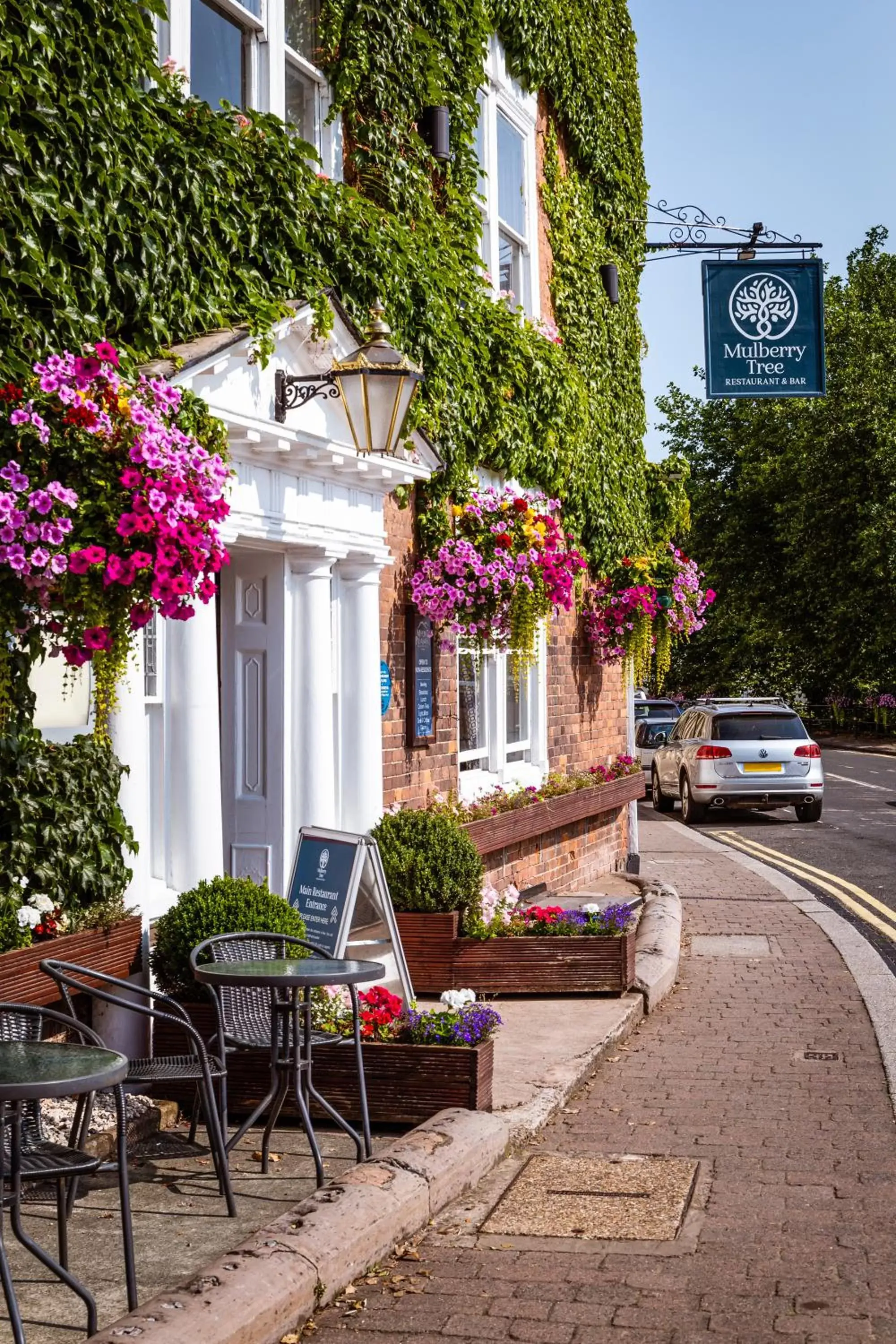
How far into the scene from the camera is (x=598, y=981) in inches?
368

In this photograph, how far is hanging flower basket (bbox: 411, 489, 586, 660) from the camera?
1016 cm

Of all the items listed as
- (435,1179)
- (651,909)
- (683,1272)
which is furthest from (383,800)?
(683,1272)

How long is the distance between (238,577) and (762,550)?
4263cm

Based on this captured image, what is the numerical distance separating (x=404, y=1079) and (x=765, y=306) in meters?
10.8

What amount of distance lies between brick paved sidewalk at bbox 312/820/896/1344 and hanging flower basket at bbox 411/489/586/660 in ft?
9.11

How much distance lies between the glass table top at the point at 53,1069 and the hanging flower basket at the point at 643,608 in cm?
1037

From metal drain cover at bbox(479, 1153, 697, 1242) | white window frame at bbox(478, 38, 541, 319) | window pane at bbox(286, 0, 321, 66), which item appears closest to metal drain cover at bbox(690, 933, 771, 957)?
white window frame at bbox(478, 38, 541, 319)

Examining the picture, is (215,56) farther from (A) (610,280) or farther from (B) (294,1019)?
(A) (610,280)

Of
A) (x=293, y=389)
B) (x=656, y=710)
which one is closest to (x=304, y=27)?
(x=293, y=389)

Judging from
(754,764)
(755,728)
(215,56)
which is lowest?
(754,764)

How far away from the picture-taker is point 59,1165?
4172 mm

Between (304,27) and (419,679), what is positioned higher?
(304,27)

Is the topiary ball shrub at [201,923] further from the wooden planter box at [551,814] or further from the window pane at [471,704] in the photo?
the window pane at [471,704]

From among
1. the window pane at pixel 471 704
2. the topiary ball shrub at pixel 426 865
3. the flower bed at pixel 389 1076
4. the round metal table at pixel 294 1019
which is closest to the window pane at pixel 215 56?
the topiary ball shrub at pixel 426 865
